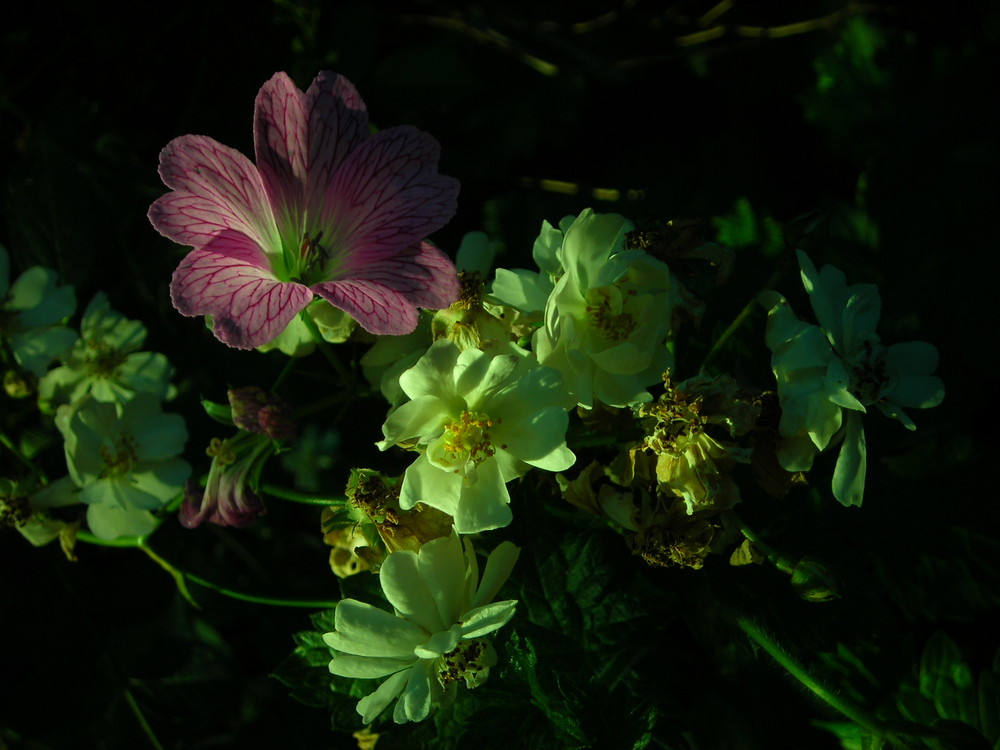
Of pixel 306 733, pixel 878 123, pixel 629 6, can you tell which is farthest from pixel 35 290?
pixel 878 123

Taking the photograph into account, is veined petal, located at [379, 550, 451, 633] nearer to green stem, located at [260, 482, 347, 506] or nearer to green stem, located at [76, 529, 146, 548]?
green stem, located at [260, 482, 347, 506]

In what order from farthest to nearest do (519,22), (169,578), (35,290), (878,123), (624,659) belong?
(519,22), (878,123), (169,578), (35,290), (624,659)

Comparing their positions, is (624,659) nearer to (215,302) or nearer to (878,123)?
(215,302)

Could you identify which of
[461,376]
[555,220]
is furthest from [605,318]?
[555,220]

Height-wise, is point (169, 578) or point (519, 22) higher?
point (519, 22)

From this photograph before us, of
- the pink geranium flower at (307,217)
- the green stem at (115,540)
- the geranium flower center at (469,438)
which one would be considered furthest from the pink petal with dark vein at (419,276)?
the green stem at (115,540)

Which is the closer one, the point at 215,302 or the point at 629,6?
the point at 215,302
